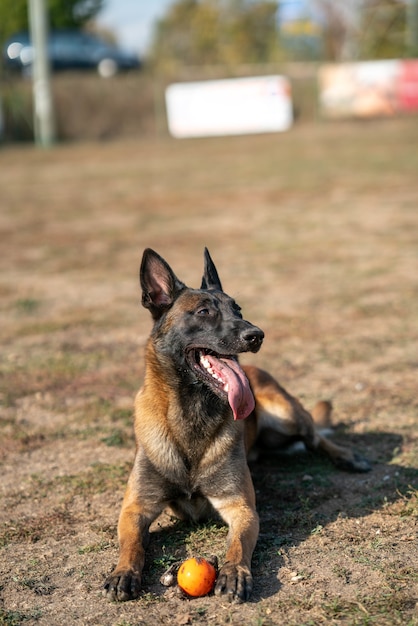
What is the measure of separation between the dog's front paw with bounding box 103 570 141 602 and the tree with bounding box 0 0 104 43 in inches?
1385

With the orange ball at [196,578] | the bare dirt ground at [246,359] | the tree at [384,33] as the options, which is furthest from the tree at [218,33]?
the orange ball at [196,578]

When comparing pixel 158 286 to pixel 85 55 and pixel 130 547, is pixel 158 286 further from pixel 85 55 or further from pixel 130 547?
pixel 85 55

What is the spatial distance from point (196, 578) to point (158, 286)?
1655 mm

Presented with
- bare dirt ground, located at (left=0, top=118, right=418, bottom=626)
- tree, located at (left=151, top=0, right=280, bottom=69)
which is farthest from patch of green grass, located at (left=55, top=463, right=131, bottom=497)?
tree, located at (left=151, top=0, right=280, bottom=69)

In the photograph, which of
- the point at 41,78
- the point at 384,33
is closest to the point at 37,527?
the point at 41,78

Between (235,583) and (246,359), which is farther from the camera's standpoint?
(246,359)

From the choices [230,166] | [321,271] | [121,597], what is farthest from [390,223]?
[121,597]

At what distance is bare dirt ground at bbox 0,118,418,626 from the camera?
12.5 feet

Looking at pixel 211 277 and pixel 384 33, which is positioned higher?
pixel 384 33

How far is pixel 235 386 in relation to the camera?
420 cm

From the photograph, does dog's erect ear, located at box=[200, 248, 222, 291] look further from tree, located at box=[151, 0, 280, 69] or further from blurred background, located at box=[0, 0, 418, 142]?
tree, located at box=[151, 0, 280, 69]

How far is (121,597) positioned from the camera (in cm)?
371

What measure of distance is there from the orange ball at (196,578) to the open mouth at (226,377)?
0.79 meters

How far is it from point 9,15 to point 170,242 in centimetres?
2643
